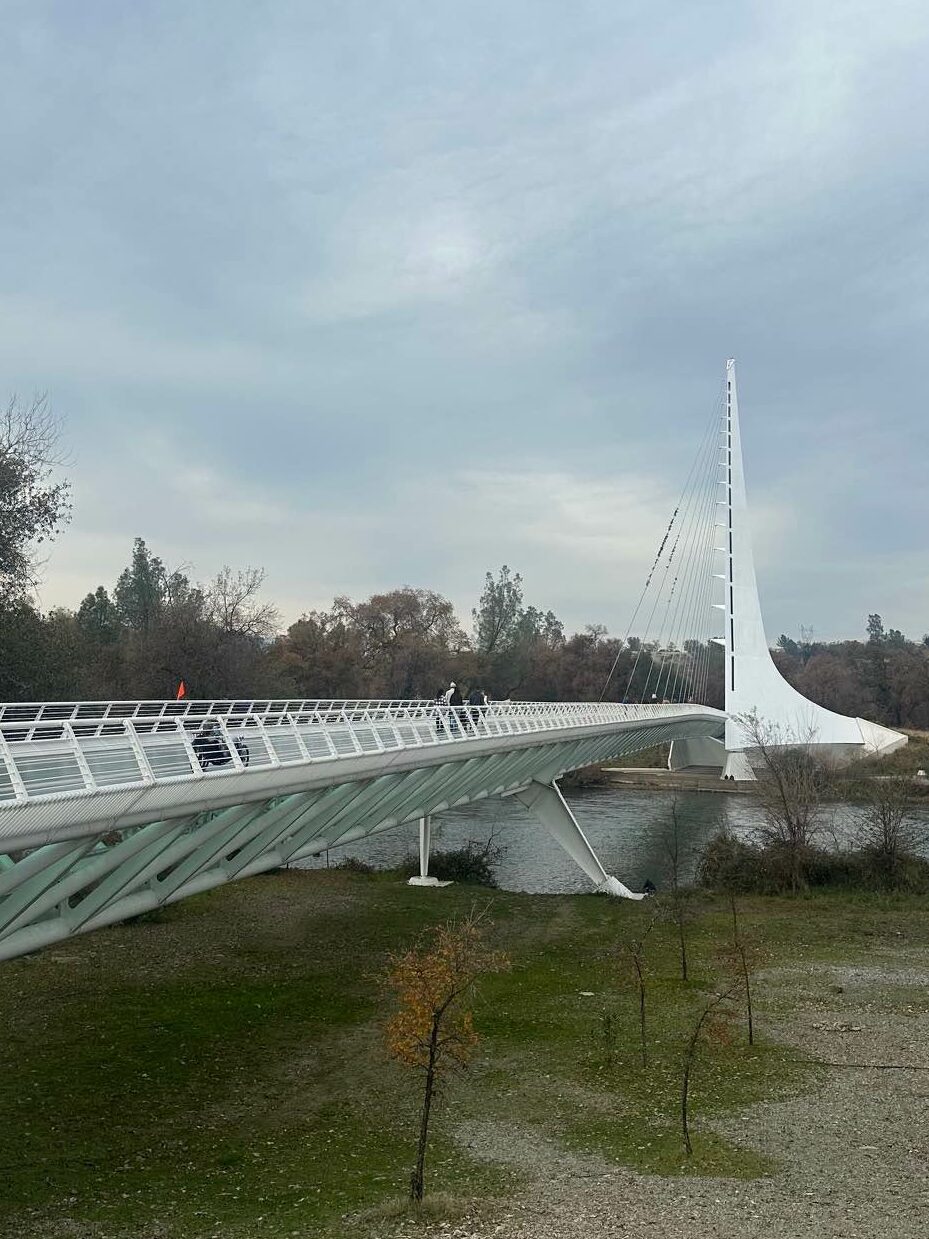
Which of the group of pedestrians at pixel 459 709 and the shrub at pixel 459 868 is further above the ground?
the group of pedestrians at pixel 459 709

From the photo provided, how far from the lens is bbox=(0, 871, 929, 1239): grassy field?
11.5 metres

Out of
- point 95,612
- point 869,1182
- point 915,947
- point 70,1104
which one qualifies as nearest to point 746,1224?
point 869,1182

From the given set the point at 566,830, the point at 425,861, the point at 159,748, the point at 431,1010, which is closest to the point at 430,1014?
the point at 431,1010

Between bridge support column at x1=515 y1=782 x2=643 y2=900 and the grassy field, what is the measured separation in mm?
5490

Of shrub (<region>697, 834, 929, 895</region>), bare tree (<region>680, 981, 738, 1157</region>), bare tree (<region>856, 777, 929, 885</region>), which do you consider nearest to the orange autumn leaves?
bare tree (<region>680, 981, 738, 1157</region>)

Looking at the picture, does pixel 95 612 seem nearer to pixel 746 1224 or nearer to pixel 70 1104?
pixel 70 1104

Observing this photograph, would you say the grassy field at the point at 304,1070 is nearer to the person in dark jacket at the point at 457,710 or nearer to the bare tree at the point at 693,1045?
the bare tree at the point at 693,1045

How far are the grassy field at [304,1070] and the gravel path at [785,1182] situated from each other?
0.41 metres

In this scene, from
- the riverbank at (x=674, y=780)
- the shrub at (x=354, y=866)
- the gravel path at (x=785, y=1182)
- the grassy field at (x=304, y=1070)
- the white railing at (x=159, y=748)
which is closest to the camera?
the white railing at (x=159, y=748)

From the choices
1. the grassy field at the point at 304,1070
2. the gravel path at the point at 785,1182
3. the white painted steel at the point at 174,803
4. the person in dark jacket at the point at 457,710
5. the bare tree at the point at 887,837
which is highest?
the person in dark jacket at the point at 457,710

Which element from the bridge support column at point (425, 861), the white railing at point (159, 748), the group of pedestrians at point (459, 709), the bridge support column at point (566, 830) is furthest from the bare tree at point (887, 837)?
the white railing at point (159, 748)

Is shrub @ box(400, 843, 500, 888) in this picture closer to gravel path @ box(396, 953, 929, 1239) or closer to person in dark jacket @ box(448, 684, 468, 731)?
person in dark jacket @ box(448, 684, 468, 731)

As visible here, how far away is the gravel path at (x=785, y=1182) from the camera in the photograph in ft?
33.8

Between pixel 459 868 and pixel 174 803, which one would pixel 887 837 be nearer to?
pixel 459 868
